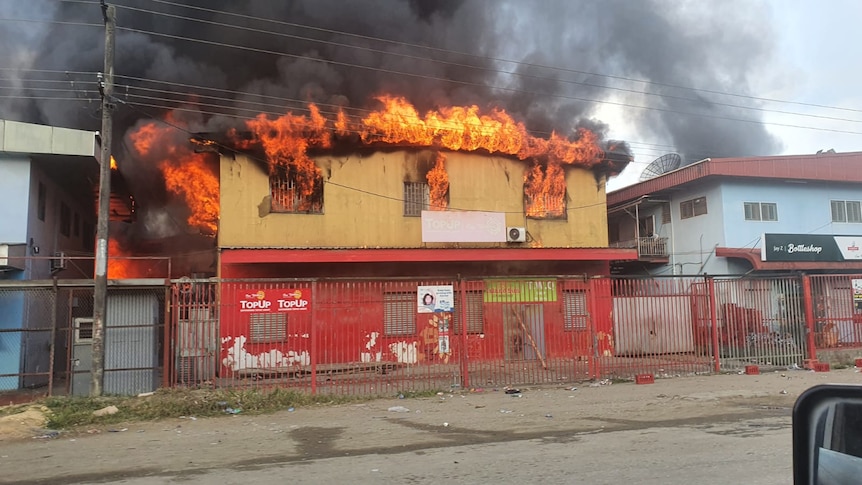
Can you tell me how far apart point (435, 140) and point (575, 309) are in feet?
26.4

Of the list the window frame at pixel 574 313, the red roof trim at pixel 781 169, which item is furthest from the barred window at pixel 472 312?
the red roof trim at pixel 781 169

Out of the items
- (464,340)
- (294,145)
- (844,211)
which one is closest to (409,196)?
(294,145)

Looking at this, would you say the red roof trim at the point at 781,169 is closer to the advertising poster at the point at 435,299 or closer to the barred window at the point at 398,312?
the advertising poster at the point at 435,299

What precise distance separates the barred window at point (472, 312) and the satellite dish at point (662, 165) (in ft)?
53.9

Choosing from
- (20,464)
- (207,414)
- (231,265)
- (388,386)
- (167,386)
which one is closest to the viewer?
(20,464)

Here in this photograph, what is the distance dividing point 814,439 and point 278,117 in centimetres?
1741

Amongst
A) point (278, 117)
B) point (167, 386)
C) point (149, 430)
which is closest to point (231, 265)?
point (278, 117)

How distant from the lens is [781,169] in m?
22.4

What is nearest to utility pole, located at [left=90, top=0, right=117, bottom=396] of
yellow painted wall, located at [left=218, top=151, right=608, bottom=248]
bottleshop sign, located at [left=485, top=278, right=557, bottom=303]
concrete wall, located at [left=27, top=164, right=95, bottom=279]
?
concrete wall, located at [left=27, top=164, right=95, bottom=279]

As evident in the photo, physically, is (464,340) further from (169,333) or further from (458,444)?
(169,333)

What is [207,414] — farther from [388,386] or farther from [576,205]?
[576,205]

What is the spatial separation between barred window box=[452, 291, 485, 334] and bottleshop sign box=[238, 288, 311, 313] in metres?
3.08

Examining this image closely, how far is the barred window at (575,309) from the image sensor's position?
1278 centimetres

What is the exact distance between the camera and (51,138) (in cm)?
1468
